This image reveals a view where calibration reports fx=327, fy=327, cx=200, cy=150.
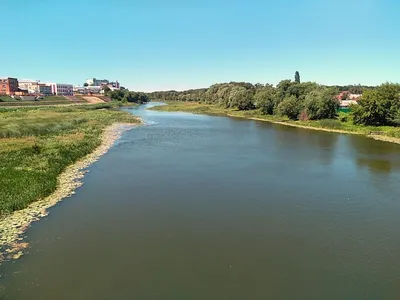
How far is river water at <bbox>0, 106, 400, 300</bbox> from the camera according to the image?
8.95m

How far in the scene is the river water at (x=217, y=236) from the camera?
8953mm

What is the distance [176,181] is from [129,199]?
3.80m

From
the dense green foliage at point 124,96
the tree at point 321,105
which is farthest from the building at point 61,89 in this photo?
the tree at point 321,105

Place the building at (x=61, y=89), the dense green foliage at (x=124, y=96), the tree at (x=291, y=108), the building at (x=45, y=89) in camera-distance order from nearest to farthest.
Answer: the tree at (x=291, y=108)
the dense green foliage at (x=124, y=96)
the building at (x=45, y=89)
the building at (x=61, y=89)

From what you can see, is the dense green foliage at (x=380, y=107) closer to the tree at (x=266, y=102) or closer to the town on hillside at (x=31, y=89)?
the tree at (x=266, y=102)

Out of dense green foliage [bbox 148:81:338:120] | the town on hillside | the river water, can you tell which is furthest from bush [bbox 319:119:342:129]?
the town on hillside

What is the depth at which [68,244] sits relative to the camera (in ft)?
37.1

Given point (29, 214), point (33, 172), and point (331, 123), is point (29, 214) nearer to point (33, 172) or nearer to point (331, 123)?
Result: point (33, 172)

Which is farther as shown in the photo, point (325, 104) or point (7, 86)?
point (7, 86)

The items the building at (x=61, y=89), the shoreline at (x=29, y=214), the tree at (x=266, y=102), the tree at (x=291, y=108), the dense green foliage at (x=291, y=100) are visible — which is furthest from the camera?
the building at (x=61, y=89)

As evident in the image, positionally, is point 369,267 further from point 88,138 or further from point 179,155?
point 88,138

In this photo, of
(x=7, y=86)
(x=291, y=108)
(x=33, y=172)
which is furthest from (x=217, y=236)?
(x=7, y=86)

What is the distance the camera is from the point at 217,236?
12031 millimetres

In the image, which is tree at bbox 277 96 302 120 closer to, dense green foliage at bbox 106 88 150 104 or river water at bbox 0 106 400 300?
river water at bbox 0 106 400 300
